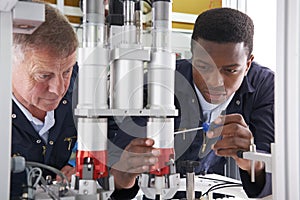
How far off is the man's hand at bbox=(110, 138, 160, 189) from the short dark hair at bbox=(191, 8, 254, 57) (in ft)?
2.96

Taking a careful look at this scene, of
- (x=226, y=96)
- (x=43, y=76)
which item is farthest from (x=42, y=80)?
(x=226, y=96)

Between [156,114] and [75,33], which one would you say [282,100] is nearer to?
[156,114]

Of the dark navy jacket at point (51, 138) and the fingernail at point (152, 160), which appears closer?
the fingernail at point (152, 160)

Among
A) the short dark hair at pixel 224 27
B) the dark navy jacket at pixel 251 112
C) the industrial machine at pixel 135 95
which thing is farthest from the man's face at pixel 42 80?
the industrial machine at pixel 135 95

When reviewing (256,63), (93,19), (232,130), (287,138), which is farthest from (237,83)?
(93,19)

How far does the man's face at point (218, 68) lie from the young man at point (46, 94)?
1.69 ft

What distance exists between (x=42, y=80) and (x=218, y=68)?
734 millimetres

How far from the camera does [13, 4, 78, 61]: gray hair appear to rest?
1416 mm

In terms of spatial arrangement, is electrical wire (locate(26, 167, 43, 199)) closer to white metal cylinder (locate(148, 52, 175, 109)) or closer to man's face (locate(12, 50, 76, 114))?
white metal cylinder (locate(148, 52, 175, 109))

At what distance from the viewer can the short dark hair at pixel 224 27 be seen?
1601 mm

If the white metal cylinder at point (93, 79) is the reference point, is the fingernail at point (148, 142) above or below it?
below

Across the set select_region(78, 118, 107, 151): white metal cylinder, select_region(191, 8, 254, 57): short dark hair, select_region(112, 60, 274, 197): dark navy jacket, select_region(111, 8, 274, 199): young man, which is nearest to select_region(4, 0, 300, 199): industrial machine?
select_region(78, 118, 107, 151): white metal cylinder

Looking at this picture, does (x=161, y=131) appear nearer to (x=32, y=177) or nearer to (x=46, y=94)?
(x=32, y=177)

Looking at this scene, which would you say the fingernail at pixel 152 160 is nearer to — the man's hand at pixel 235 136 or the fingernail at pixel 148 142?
the fingernail at pixel 148 142
